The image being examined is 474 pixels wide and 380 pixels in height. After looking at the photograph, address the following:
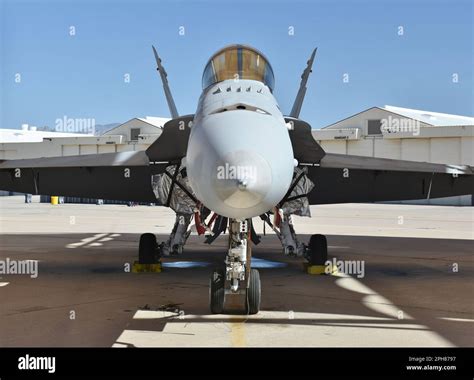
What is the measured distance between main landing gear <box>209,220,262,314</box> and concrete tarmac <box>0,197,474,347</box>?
0.64 ft

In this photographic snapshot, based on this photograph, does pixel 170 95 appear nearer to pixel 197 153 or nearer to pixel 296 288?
pixel 296 288

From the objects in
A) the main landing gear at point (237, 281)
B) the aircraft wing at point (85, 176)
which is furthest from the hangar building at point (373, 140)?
the main landing gear at point (237, 281)

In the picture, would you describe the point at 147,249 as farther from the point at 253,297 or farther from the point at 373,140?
the point at 373,140

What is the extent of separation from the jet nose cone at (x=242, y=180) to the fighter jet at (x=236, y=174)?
0.03 ft

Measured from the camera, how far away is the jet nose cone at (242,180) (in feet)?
20.7

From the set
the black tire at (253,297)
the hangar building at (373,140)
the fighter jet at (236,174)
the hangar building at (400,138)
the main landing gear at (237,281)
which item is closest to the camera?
the fighter jet at (236,174)

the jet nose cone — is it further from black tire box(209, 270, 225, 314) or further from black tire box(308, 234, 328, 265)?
black tire box(308, 234, 328, 265)

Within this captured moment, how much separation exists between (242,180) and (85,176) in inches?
296

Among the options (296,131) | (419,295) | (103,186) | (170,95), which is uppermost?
(170,95)

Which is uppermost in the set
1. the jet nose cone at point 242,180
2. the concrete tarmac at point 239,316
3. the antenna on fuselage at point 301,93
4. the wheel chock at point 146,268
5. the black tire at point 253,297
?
the antenna on fuselage at point 301,93

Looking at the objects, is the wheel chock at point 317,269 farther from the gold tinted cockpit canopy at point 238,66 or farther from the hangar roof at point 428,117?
the hangar roof at point 428,117

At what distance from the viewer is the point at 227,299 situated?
833 cm
